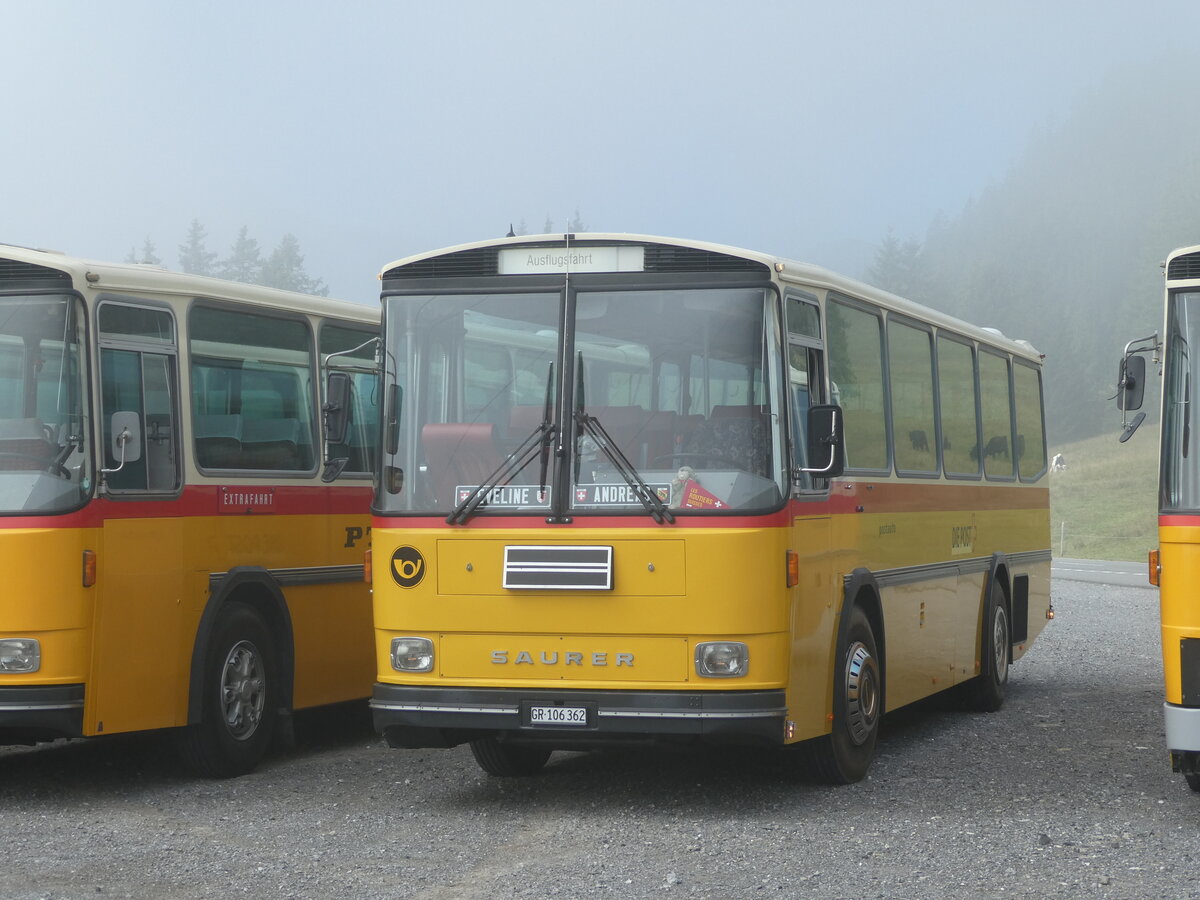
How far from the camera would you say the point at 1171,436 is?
30.1 ft

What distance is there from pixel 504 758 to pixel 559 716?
148 cm

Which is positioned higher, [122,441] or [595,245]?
[595,245]

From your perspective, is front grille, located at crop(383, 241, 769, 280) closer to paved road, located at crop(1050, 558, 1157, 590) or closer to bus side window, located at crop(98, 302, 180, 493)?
bus side window, located at crop(98, 302, 180, 493)

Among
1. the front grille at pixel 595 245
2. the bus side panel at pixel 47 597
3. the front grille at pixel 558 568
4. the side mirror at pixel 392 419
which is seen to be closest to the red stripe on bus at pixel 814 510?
the front grille at pixel 558 568

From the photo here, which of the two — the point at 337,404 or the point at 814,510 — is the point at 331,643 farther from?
the point at 814,510

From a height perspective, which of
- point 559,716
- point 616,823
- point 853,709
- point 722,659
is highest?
point 722,659

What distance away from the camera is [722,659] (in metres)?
9.21

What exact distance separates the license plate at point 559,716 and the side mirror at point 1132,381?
3272 millimetres

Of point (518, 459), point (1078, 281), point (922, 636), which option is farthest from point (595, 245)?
point (1078, 281)

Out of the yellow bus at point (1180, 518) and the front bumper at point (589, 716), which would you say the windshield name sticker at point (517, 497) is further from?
the yellow bus at point (1180, 518)

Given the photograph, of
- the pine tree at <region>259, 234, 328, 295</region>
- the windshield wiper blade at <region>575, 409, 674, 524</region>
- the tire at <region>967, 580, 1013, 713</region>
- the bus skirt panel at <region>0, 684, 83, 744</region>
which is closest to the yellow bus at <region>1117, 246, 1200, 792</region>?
the windshield wiper blade at <region>575, 409, 674, 524</region>

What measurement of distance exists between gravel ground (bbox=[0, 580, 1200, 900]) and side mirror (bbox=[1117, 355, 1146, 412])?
2.15 m

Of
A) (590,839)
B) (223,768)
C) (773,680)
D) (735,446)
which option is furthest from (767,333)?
(223,768)

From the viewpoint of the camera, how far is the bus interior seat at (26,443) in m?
9.73
